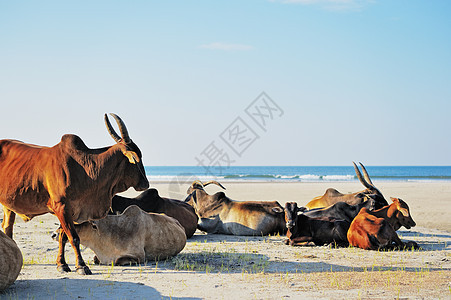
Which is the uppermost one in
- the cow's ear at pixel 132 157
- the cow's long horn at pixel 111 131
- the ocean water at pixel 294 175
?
the cow's long horn at pixel 111 131

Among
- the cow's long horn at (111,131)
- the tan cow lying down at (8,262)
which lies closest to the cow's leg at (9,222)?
the cow's long horn at (111,131)

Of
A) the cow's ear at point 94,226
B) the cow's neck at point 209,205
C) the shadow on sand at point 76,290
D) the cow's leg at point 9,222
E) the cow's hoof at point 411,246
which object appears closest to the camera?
the shadow on sand at point 76,290

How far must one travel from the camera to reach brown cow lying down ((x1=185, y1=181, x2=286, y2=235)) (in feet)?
44.3

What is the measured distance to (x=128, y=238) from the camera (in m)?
9.01

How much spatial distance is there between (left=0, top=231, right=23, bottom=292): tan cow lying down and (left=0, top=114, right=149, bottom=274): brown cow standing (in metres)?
1.38

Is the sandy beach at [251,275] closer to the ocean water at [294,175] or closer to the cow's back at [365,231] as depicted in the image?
the cow's back at [365,231]

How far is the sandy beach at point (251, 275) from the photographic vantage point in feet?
22.6

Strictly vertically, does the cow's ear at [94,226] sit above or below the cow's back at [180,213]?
above

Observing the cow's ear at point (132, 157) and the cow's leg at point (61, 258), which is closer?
the cow's ear at point (132, 157)

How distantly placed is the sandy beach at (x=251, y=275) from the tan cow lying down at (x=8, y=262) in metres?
0.20

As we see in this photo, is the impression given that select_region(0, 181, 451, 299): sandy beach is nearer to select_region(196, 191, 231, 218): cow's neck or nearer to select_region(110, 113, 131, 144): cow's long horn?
select_region(110, 113, 131, 144): cow's long horn

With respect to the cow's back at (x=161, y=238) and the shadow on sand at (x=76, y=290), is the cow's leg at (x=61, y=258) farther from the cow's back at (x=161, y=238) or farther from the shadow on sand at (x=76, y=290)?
the cow's back at (x=161, y=238)

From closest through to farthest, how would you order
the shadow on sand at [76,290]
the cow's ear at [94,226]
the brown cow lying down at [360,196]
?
the shadow on sand at [76,290] < the cow's ear at [94,226] < the brown cow lying down at [360,196]

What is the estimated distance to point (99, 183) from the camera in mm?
8430
